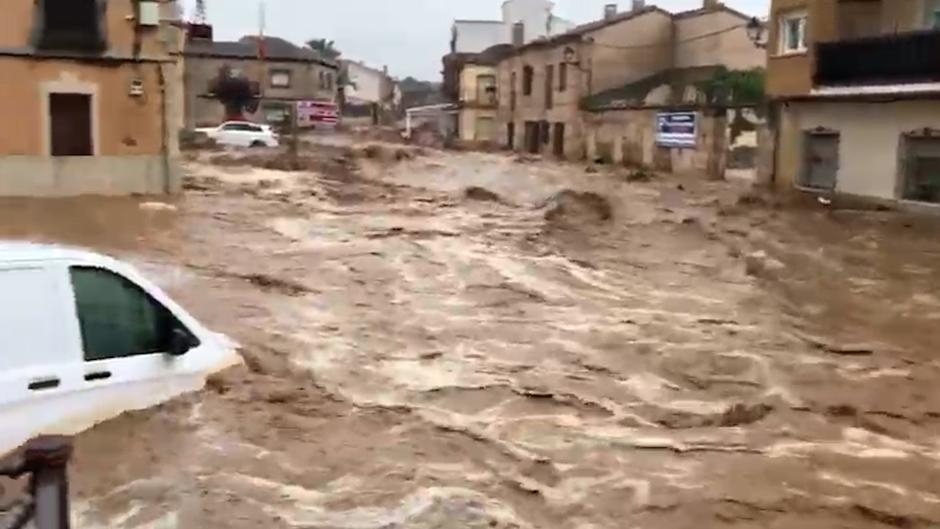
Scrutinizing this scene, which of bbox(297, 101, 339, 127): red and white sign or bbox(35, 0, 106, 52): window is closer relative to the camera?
bbox(35, 0, 106, 52): window

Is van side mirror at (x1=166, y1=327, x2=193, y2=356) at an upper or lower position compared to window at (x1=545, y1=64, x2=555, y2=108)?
lower

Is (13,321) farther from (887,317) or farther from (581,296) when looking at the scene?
(887,317)

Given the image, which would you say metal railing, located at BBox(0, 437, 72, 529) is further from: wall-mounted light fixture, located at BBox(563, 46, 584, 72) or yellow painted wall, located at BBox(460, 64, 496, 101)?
yellow painted wall, located at BBox(460, 64, 496, 101)

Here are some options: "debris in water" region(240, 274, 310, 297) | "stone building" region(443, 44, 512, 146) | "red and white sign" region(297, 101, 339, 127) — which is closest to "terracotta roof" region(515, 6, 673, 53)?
"stone building" region(443, 44, 512, 146)

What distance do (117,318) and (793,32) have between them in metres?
23.8

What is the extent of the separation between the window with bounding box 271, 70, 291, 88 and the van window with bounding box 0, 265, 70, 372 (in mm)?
53044

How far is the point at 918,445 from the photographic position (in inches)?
301

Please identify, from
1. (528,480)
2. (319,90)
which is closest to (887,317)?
(528,480)

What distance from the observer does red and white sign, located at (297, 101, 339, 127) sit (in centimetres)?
5584

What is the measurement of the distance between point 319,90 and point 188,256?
149 feet

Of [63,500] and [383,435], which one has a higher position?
[63,500]

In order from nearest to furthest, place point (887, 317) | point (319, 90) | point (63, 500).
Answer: point (63, 500) → point (887, 317) → point (319, 90)

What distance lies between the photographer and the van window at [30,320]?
5066 millimetres

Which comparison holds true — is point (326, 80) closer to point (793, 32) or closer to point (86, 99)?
point (793, 32)
